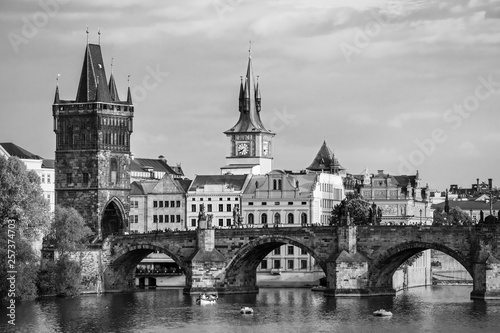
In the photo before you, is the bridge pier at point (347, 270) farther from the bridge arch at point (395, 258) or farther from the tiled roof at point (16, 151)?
the tiled roof at point (16, 151)

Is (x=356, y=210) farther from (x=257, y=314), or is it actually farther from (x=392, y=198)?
(x=257, y=314)

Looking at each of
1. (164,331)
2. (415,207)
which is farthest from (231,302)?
(415,207)

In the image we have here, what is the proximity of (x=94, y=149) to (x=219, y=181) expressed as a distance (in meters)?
21.4

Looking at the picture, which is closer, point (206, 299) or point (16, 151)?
point (206, 299)

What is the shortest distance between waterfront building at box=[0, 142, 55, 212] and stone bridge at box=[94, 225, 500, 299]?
16.3 metres

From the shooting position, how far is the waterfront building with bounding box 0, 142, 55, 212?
555ft

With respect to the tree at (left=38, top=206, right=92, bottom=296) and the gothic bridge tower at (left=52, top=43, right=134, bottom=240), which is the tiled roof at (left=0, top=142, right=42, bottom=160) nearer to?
the gothic bridge tower at (left=52, top=43, right=134, bottom=240)

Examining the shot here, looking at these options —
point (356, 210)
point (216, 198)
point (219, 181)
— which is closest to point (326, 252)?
point (356, 210)

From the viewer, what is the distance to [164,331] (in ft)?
393

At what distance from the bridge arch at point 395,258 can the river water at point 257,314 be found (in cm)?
225

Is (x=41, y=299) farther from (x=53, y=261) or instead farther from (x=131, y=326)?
(x=131, y=326)

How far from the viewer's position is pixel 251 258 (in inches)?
6043

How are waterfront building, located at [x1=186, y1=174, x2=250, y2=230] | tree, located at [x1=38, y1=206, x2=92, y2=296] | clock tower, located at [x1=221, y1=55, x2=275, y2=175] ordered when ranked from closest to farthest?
tree, located at [x1=38, y1=206, x2=92, y2=296], waterfront building, located at [x1=186, y1=174, x2=250, y2=230], clock tower, located at [x1=221, y1=55, x2=275, y2=175]

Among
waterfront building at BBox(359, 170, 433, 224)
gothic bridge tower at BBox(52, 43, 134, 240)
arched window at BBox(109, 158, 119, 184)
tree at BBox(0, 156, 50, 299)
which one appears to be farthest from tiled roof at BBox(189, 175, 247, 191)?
tree at BBox(0, 156, 50, 299)
